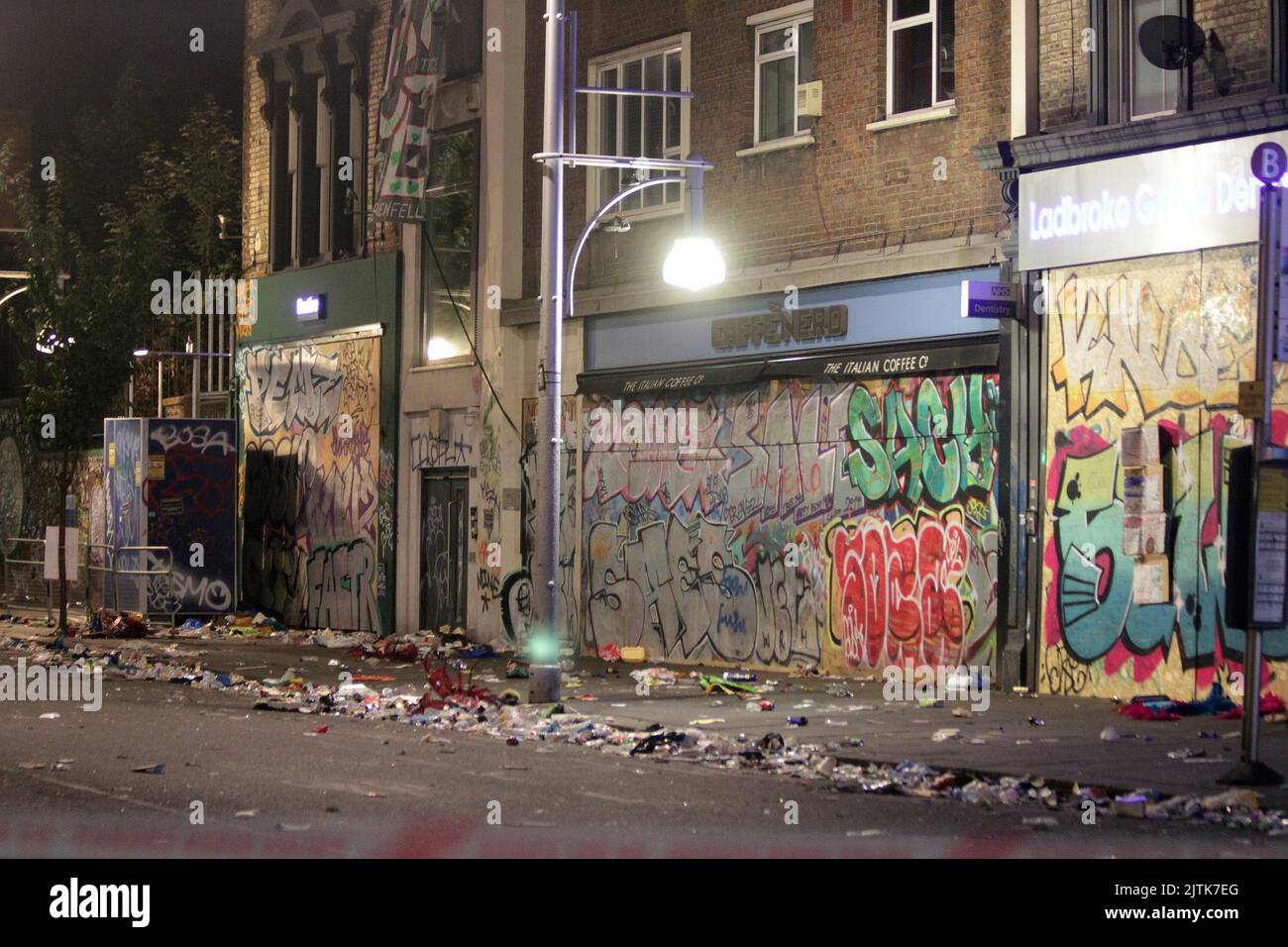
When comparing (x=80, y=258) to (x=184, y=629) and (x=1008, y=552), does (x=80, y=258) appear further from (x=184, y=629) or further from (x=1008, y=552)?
(x=1008, y=552)

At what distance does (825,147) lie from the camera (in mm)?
19359

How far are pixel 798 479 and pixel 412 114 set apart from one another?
9040mm

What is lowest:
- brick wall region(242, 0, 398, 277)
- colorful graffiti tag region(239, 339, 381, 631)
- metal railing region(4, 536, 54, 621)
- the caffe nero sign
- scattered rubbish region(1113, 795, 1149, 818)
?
scattered rubbish region(1113, 795, 1149, 818)

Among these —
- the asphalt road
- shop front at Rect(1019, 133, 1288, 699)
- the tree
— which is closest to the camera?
the asphalt road

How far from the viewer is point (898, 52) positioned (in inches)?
741

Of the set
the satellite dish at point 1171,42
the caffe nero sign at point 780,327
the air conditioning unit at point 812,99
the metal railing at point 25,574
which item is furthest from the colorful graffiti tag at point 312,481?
the satellite dish at point 1171,42

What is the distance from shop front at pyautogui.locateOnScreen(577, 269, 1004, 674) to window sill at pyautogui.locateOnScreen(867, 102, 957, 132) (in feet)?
5.26

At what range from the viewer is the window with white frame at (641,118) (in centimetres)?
2150

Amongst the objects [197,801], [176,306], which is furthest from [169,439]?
[197,801]

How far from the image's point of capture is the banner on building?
2508 cm

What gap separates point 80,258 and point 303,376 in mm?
7532

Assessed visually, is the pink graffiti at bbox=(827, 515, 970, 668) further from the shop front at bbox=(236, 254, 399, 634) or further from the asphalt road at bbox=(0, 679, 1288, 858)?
the shop front at bbox=(236, 254, 399, 634)

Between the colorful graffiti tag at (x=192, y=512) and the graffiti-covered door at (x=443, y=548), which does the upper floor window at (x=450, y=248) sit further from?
the colorful graffiti tag at (x=192, y=512)

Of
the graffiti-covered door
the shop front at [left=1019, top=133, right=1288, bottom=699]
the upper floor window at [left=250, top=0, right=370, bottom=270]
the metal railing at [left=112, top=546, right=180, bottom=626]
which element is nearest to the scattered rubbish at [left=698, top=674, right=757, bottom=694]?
the shop front at [left=1019, top=133, right=1288, bottom=699]
